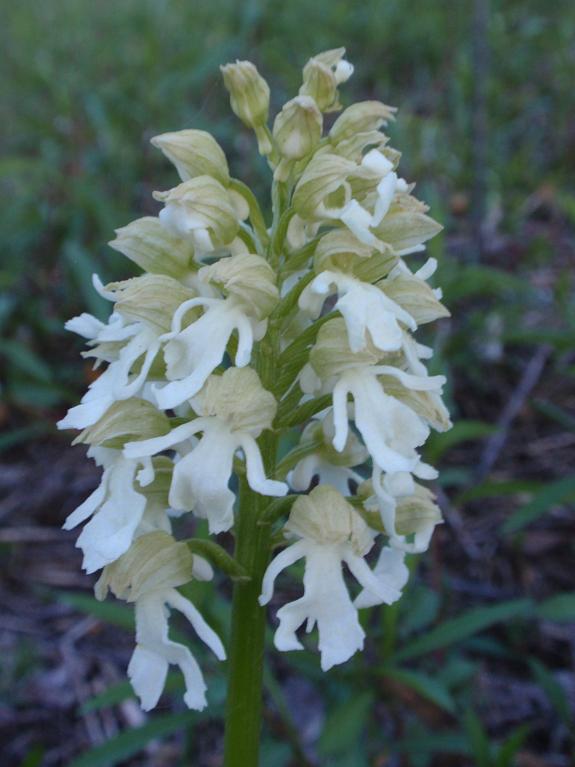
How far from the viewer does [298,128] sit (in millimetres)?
1436

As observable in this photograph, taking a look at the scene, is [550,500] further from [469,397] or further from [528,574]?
[469,397]

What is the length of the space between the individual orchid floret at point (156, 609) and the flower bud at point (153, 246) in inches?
17.5

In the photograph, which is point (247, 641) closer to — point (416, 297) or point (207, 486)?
point (207, 486)

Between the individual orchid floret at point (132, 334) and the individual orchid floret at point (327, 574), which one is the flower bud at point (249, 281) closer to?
the individual orchid floret at point (132, 334)

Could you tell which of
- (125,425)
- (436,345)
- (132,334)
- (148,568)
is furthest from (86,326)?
(436,345)

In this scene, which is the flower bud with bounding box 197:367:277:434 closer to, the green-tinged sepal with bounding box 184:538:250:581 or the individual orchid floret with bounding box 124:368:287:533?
the individual orchid floret with bounding box 124:368:287:533

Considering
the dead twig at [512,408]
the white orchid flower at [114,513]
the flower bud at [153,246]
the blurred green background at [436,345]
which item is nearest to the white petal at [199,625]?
the white orchid flower at [114,513]

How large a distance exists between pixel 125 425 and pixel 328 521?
36cm

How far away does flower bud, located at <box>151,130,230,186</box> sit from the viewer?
146 cm

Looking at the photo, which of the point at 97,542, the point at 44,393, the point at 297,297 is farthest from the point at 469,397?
the point at 97,542

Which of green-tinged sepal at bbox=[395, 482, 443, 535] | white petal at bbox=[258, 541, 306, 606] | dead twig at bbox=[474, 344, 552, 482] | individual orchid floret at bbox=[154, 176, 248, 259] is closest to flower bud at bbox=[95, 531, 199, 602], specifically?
white petal at bbox=[258, 541, 306, 606]

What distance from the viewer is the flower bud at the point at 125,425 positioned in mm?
1414

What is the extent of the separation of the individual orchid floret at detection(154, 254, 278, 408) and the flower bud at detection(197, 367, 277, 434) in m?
0.03

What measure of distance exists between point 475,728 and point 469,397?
5.11 ft
